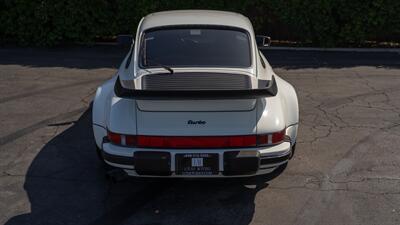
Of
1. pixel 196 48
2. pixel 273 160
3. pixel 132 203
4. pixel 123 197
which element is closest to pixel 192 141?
pixel 273 160

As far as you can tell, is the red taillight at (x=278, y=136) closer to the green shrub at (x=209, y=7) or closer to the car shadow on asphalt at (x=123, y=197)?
the car shadow on asphalt at (x=123, y=197)

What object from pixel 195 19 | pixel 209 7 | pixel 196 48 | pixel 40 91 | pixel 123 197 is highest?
pixel 195 19

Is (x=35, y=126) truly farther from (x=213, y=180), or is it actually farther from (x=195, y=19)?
(x=213, y=180)

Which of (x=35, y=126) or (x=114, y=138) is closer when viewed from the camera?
(x=114, y=138)

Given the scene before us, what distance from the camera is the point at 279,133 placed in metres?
4.77

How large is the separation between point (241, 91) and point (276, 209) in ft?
4.05

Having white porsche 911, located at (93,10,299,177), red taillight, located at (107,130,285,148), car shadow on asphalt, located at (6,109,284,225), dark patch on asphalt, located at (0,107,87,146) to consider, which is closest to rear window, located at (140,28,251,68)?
white porsche 911, located at (93,10,299,177)

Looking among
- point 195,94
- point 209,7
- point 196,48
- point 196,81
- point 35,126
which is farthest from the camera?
point 209,7

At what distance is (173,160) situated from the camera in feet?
15.1

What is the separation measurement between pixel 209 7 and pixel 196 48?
6640 mm

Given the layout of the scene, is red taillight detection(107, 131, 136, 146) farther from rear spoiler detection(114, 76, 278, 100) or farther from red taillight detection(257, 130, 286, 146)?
red taillight detection(257, 130, 286, 146)

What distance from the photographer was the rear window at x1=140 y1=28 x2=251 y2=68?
542cm

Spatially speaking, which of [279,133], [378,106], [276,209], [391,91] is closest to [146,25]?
[279,133]

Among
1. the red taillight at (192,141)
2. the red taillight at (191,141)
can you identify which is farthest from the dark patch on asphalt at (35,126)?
the red taillight at (192,141)
